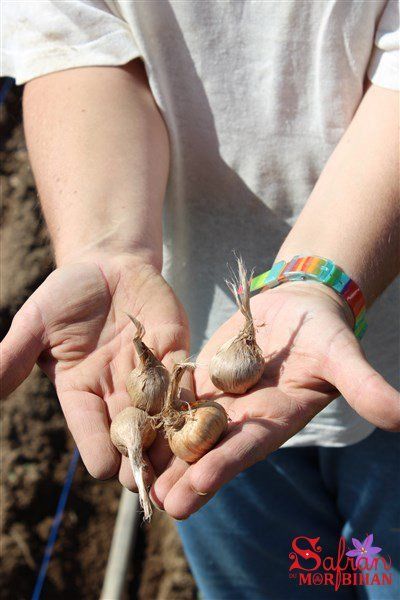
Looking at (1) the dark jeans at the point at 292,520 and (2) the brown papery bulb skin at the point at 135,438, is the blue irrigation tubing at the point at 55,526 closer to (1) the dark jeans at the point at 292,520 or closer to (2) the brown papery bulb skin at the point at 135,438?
(1) the dark jeans at the point at 292,520

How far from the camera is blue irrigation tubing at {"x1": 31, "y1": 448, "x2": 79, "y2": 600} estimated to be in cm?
220

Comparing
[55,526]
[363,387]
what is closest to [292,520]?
[363,387]

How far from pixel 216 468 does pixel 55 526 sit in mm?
1544

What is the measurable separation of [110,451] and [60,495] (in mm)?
1480

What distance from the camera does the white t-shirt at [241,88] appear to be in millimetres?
1171

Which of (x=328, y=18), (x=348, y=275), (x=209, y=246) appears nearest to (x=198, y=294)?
(x=209, y=246)

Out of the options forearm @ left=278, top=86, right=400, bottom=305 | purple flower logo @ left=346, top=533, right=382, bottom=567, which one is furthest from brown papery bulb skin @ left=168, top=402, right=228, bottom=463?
purple flower logo @ left=346, top=533, right=382, bottom=567

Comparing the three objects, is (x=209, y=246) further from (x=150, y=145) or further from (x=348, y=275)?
(x=348, y=275)

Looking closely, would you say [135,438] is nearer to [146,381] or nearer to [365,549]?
[146,381]

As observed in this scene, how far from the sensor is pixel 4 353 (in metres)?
1.08

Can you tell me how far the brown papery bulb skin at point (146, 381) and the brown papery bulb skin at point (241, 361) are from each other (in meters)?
0.08

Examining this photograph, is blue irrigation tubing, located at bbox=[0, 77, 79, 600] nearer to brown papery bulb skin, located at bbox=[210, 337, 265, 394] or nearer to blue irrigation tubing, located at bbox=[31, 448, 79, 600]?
blue irrigation tubing, located at bbox=[31, 448, 79, 600]

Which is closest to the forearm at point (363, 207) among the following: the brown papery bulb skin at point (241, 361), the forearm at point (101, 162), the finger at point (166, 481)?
the brown papery bulb skin at point (241, 361)

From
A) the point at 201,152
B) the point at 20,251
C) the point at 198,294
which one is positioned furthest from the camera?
the point at 20,251
